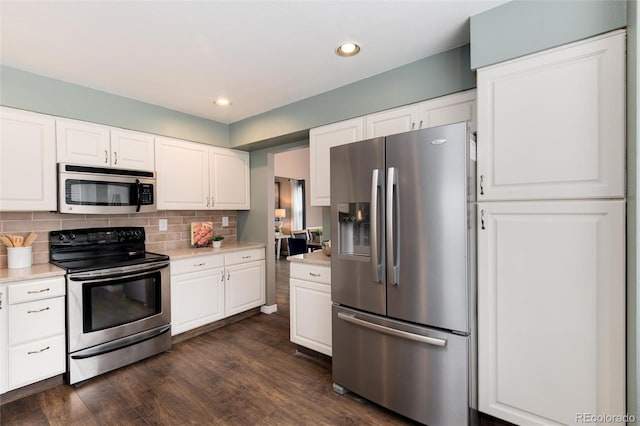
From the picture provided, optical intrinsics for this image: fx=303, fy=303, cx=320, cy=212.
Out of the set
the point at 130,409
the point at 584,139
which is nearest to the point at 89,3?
the point at 130,409

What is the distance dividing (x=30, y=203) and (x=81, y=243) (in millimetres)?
564

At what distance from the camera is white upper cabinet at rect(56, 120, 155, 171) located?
264 cm

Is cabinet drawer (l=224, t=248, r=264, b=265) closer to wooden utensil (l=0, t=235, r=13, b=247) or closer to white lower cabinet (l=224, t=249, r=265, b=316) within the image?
white lower cabinet (l=224, t=249, r=265, b=316)

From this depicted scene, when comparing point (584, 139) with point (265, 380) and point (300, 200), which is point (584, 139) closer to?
point (265, 380)

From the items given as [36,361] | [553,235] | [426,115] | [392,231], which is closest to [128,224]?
[36,361]

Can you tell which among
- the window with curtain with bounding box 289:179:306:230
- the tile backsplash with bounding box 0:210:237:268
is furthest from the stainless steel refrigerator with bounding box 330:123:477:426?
the window with curtain with bounding box 289:179:306:230

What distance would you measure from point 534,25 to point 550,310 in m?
1.50

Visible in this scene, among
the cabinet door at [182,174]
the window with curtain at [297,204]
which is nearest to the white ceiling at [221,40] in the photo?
the cabinet door at [182,174]

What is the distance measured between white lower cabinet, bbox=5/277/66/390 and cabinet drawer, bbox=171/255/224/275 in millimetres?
906

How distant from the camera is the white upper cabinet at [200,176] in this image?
3.31m

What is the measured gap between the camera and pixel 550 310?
157 cm

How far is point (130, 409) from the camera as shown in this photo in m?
2.07

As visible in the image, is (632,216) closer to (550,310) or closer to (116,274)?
(550,310)

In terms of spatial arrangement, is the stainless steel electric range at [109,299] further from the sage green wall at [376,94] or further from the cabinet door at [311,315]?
the sage green wall at [376,94]
